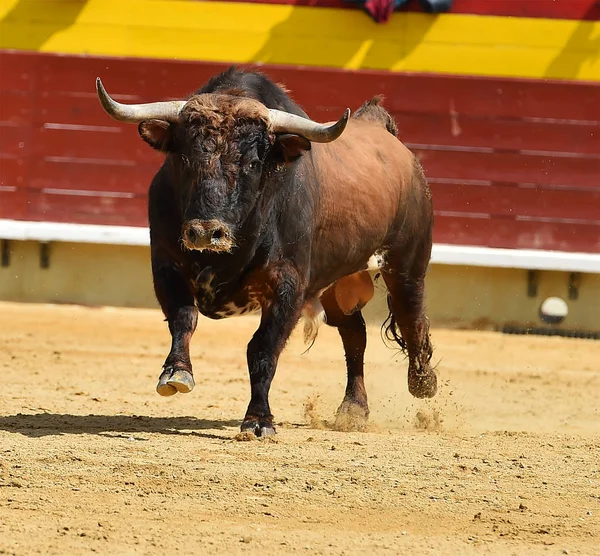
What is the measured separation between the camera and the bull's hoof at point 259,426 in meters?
4.84

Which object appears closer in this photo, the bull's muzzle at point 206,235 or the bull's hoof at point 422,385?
the bull's muzzle at point 206,235

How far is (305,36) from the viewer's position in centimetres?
990

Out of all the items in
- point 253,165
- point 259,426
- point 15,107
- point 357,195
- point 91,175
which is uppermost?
point 253,165

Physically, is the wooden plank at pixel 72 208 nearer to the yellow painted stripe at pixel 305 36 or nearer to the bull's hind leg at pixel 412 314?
the yellow painted stripe at pixel 305 36

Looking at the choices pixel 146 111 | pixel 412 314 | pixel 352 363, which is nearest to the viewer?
pixel 146 111

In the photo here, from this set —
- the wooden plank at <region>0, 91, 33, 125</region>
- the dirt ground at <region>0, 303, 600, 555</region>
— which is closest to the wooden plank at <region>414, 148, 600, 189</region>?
the dirt ground at <region>0, 303, 600, 555</region>

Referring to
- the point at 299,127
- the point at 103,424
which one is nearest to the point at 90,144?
the point at 103,424

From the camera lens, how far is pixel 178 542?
332 centimetres

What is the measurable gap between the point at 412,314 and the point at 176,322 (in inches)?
77.8

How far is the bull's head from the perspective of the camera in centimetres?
468

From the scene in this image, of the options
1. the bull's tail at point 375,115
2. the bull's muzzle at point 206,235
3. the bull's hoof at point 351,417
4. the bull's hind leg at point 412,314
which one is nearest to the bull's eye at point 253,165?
the bull's muzzle at point 206,235

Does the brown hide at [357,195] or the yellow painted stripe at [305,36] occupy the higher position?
the brown hide at [357,195]

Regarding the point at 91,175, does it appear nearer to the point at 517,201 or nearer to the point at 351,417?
the point at 517,201

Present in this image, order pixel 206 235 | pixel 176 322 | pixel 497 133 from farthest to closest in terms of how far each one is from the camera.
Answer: pixel 497 133 < pixel 176 322 < pixel 206 235
